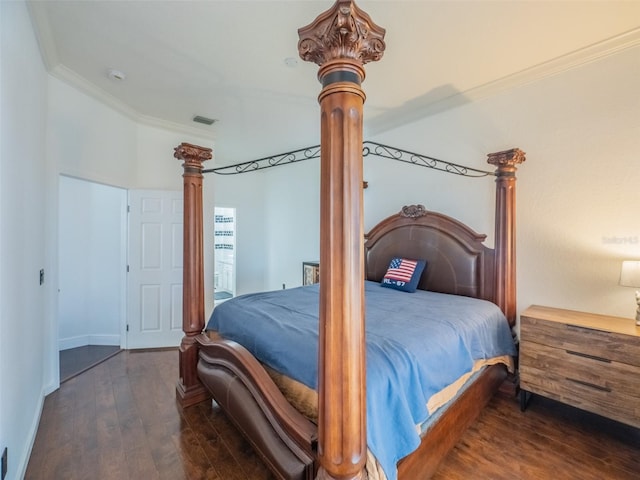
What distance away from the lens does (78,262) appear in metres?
3.79

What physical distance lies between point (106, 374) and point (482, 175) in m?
4.41

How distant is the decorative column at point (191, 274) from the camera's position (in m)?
2.38

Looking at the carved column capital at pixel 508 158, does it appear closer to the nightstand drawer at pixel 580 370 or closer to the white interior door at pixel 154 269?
the nightstand drawer at pixel 580 370

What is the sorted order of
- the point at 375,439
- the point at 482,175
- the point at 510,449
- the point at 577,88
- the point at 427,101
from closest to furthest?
the point at 375,439 → the point at 510,449 → the point at 577,88 → the point at 482,175 → the point at 427,101

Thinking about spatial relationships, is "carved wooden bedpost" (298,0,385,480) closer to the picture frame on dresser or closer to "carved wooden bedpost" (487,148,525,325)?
"carved wooden bedpost" (487,148,525,325)

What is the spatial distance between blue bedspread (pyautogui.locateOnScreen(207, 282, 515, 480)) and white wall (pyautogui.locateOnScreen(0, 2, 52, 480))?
116cm

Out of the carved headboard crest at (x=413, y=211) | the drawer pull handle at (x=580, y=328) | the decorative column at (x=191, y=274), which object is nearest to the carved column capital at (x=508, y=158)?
the carved headboard crest at (x=413, y=211)

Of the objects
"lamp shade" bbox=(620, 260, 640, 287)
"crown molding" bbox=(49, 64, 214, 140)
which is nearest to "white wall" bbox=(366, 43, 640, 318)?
"lamp shade" bbox=(620, 260, 640, 287)

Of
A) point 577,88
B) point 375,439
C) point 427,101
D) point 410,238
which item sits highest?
point 427,101

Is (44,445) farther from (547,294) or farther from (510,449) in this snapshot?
(547,294)

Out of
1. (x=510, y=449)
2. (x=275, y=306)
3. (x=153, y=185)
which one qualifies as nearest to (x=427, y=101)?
(x=275, y=306)

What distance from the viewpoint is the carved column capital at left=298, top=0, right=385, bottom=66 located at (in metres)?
0.92

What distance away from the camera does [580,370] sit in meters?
2.02

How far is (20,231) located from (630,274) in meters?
4.03
